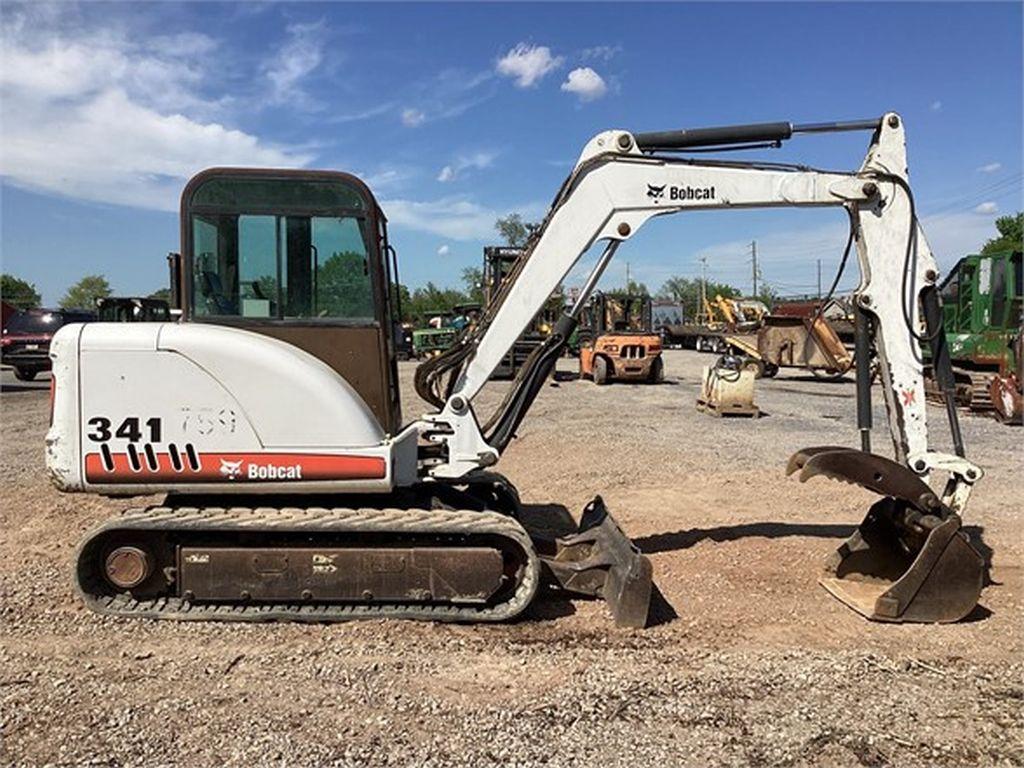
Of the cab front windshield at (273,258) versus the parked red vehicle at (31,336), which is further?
the parked red vehicle at (31,336)

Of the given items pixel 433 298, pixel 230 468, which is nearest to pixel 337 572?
pixel 230 468

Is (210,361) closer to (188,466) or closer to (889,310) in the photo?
(188,466)

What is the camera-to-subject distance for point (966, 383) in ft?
49.6

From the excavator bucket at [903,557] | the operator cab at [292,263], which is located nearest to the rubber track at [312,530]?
the operator cab at [292,263]

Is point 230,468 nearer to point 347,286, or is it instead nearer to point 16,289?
point 347,286

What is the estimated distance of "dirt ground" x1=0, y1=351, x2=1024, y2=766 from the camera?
3.26 meters

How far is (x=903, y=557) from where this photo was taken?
536 centimetres

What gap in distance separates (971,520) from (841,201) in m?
3.60

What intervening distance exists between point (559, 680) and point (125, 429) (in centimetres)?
293

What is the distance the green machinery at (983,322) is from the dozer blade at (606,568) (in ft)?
38.6

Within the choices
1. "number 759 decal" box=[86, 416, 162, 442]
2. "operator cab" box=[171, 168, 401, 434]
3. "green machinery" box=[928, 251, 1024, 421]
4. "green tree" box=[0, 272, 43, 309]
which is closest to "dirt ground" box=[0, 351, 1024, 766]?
"number 759 decal" box=[86, 416, 162, 442]

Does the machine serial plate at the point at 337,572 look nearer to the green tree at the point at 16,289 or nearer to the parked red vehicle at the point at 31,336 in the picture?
the parked red vehicle at the point at 31,336

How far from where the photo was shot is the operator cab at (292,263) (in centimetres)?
472

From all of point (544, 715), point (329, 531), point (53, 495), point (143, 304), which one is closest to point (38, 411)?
point (53, 495)
